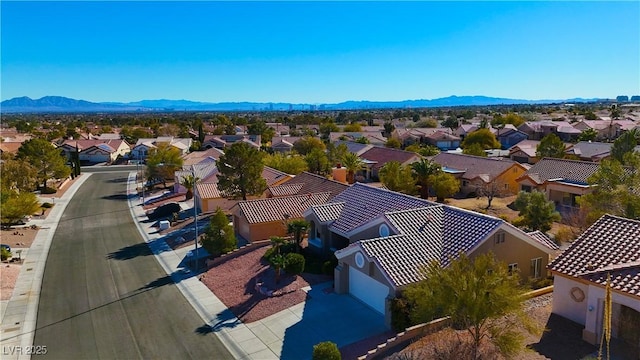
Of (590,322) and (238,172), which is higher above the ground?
(238,172)

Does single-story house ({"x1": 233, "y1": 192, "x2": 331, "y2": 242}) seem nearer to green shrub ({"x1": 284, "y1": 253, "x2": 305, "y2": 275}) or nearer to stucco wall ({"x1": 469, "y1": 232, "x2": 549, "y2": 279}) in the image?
green shrub ({"x1": 284, "y1": 253, "x2": 305, "y2": 275})

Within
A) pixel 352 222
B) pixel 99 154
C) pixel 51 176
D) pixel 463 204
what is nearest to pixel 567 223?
pixel 463 204

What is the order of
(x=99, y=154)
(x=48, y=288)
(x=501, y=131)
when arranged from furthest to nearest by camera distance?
(x=501, y=131)
(x=99, y=154)
(x=48, y=288)

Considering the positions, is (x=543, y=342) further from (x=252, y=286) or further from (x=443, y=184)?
(x=443, y=184)

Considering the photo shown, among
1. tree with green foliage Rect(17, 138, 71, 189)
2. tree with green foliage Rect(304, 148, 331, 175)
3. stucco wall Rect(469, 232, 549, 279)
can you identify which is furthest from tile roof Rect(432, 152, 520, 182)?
tree with green foliage Rect(17, 138, 71, 189)

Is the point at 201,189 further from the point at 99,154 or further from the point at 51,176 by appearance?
the point at 99,154

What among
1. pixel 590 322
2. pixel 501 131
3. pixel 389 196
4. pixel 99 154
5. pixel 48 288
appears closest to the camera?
pixel 590 322
